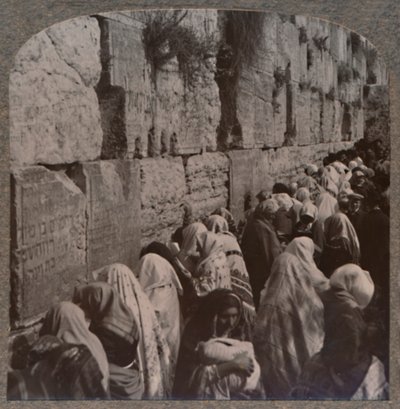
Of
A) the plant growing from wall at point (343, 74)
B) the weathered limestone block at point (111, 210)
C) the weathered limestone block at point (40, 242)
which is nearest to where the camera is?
the weathered limestone block at point (40, 242)

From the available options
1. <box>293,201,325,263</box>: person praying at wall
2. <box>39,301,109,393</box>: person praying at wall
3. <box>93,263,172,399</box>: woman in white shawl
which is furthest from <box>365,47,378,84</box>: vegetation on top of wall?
<box>39,301,109,393</box>: person praying at wall

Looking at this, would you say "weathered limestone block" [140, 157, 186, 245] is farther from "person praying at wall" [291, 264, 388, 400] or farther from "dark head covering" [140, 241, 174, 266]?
"person praying at wall" [291, 264, 388, 400]

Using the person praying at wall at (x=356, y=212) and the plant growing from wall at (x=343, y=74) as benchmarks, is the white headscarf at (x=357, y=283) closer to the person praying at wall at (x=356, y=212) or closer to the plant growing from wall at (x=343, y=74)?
the person praying at wall at (x=356, y=212)

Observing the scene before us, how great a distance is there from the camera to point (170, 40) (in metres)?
4.26

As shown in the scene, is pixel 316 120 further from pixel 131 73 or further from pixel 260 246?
pixel 131 73

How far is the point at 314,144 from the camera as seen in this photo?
441 cm

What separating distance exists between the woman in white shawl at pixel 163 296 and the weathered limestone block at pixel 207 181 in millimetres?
293

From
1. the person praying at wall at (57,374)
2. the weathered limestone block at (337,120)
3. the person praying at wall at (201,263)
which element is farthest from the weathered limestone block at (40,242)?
the weathered limestone block at (337,120)

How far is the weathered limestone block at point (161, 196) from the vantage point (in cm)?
427

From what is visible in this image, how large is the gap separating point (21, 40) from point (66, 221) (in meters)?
0.80

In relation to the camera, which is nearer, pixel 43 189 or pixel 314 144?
pixel 43 189

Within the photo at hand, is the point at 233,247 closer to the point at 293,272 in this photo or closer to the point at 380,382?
the point at 293,272

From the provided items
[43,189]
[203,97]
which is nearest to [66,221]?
[43,189]

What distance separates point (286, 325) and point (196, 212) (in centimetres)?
63
